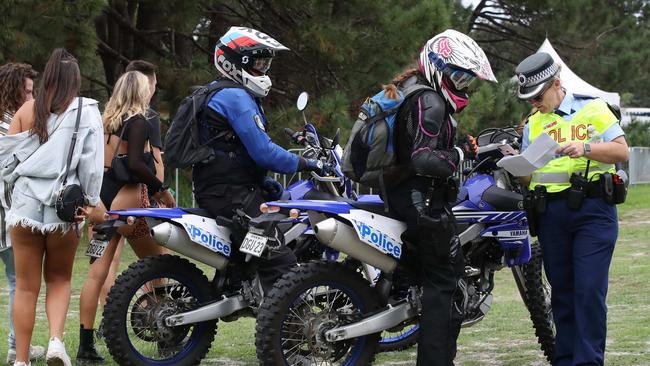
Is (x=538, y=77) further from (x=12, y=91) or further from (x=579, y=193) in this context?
(x=12, y=91)

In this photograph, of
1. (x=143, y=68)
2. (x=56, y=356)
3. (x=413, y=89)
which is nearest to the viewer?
(x=413, y=89)

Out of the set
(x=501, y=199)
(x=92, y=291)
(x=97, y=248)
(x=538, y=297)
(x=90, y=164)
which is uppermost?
(x=90, y=164)

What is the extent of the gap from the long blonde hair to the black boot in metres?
1.29

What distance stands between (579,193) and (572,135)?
0.30 meters

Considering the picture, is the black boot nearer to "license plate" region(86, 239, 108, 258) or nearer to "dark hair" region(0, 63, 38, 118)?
"license plate" region(86, 239, 108, 258)

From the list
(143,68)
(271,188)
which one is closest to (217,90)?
(271,188)

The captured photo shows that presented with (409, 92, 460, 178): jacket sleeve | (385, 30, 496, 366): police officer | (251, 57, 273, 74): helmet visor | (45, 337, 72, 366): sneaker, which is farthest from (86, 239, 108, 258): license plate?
(409, 92, 460, 178): jacket sleeve

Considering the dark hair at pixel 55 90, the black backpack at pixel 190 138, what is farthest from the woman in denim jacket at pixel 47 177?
the black backpack at pixel 190 138

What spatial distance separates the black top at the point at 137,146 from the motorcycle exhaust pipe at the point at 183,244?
40.1 inches

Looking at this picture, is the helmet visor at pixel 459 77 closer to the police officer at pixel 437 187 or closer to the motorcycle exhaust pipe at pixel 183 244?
the police officer at pixel 437 187

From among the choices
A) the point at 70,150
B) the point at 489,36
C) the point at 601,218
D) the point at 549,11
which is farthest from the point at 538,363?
the point at 489,36

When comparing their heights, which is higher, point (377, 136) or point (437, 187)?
point (377, 136)

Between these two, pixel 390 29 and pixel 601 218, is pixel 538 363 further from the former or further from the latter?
pixel 390 29

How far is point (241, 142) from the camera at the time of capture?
20.2 ft
